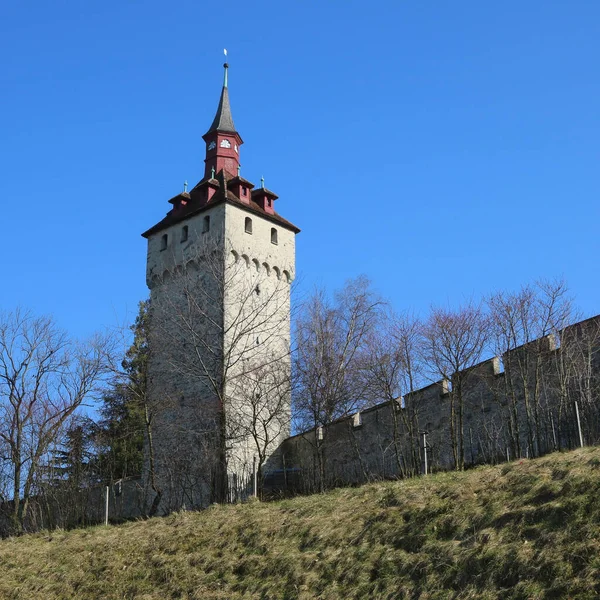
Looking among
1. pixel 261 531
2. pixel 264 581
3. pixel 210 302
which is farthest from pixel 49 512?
pixel 264 581

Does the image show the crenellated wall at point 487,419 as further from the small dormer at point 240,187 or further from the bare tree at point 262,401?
Answer: the small dormer at point 240,187

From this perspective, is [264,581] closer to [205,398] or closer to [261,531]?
[261,531]

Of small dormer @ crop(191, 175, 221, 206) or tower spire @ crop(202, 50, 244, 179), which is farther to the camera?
tower spire @ crop(202, 50, 244, 179)

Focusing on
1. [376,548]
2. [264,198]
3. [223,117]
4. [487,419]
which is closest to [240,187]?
[264,198]

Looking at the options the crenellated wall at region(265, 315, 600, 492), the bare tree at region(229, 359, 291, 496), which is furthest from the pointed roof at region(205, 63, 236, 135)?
the crenellated wall at region(265, 315, 600, 492)

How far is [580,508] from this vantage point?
8.93m

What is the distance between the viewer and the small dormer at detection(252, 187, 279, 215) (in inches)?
1218

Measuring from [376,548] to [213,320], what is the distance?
14563mm

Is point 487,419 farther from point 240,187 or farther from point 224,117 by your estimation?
point 224,117

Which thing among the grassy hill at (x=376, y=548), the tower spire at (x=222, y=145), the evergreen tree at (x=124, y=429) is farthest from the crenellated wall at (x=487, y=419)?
the tower spire at (x=222, y=145)

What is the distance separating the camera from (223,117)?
35156mm

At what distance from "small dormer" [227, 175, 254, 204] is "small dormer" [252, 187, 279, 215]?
0.50m

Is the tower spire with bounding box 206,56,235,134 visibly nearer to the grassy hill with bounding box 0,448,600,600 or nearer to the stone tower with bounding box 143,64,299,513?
the stone tower with bounding box 143,64,299,513

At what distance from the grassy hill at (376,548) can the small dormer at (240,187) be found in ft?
55.9
